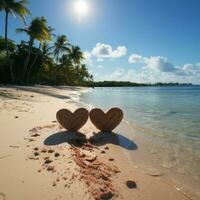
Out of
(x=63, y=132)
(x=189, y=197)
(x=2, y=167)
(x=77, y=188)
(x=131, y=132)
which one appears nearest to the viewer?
(x=77, y=188)

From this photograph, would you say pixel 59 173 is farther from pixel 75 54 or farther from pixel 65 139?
pixel 75 54

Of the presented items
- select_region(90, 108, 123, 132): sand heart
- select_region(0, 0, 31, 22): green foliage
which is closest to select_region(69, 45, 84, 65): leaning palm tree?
select_region(0, 0, 31, 22): green foliage

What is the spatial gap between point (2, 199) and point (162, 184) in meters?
2.40

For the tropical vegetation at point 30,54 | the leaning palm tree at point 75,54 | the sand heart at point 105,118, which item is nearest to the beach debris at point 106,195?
the sand heart at point 105,118

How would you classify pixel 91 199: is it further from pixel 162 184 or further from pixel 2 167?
pixel 2 167

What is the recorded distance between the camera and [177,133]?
7.79m

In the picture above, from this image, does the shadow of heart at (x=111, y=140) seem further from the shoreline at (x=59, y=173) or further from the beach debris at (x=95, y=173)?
the beach debris at (x=95, y=173)

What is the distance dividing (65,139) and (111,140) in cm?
138

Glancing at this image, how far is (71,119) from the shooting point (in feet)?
21.1

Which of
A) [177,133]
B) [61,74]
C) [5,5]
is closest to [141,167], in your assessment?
[177,133]

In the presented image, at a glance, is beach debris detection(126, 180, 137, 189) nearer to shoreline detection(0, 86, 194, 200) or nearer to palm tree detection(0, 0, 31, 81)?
→ shoreline detection(0, 86, 194, 200)

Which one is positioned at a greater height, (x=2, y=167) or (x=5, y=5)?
(x=5, y=5)

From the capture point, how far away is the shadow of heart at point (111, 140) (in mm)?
5844

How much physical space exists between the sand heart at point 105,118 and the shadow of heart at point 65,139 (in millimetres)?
827
